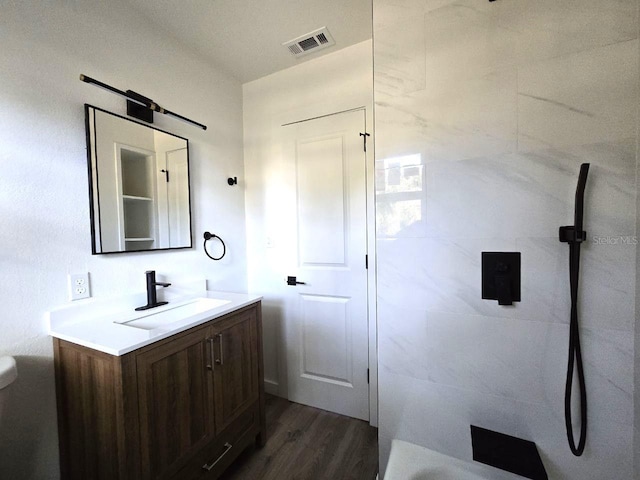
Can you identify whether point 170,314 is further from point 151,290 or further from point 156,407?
point 156,407

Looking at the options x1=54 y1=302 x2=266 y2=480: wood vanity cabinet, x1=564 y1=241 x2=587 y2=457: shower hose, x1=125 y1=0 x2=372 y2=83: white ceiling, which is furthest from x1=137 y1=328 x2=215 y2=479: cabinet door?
x1=125 y1=0 x2=372 y2=83: white ceiling

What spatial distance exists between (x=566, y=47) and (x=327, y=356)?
201 cm

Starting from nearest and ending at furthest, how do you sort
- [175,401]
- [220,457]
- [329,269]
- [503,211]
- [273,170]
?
1. [503,211]
2. [175,401]
3. [220,457]
4. [329,269]
5. [273,170]

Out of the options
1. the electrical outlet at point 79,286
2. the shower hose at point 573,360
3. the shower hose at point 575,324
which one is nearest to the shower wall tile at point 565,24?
the shower hose at point 575,324

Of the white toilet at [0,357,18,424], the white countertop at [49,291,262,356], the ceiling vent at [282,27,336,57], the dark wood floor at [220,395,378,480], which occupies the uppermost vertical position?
the ceiling vent at [282,27,336,57]

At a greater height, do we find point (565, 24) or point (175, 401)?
point (565, 24)

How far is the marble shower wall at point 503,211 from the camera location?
82 centimetres

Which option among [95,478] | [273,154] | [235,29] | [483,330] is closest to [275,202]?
[273,154]

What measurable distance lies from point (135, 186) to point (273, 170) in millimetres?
944

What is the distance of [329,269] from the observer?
184 cm

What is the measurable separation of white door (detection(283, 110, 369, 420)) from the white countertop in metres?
0.63

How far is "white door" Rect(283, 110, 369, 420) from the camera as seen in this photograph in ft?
5.72

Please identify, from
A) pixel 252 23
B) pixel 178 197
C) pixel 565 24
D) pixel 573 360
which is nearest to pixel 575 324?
pixel 573 360

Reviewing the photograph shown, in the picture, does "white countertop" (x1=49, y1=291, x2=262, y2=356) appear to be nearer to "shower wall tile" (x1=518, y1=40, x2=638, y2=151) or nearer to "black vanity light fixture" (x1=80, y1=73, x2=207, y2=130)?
"black vanity light fixture" (x1=80, y1=73, x2=207, y2=130)
